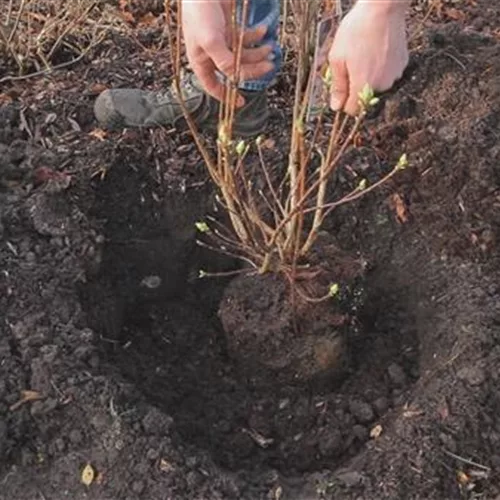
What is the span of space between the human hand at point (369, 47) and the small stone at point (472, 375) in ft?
2.24

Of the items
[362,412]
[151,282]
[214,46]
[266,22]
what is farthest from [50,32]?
[362,412]

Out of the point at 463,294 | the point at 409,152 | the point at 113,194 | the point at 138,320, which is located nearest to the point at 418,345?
the point at 463,294

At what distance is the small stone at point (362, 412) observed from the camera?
7.72ft

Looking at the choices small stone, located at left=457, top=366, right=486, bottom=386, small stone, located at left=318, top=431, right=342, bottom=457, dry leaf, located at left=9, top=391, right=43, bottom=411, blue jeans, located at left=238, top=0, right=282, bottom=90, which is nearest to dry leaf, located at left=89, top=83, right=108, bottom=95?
blue jeans, located at left=238, top=0, right=282, bottom=90

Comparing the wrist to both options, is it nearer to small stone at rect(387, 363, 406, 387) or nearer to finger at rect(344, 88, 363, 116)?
finger at rect(344, 88, 363, 116)

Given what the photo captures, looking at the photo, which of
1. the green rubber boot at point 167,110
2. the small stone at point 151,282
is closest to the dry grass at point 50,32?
the green rubber boot at point 167,110

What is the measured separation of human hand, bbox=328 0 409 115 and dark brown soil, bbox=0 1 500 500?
2.25 ft

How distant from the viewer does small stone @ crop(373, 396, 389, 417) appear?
2369 mm

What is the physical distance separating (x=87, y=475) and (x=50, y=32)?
5.60 ft

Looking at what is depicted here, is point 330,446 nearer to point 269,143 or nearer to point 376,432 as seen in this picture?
point 376,432

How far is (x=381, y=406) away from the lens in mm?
2371

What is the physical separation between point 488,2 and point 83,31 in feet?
4.67

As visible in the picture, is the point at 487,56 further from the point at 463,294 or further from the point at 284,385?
the point at 284,385

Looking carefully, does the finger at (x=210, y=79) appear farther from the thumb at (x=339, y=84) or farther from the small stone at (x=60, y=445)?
the small stone at (x=60, y=445)
